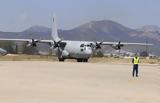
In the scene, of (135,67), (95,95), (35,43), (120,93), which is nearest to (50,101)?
(95,95)

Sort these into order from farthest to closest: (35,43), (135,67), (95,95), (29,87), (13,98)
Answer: (35,43)
(135,67)
(29,87)
(95,95)
(13,98)

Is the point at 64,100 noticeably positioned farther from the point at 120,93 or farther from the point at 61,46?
Answer: the point at 61,46

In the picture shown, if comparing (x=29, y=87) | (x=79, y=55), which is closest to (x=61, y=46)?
(x=79, y=55)

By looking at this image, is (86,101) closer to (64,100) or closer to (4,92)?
(64,100)

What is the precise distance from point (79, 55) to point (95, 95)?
51485 millimetres

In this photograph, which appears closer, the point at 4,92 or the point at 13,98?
the point at 13,98

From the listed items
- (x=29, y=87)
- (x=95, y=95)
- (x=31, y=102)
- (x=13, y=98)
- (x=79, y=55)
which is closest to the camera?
(x=31, y=102)

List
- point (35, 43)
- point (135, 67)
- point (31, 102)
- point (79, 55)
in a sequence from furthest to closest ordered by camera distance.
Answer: point (35, 43) → point (79, 55) → point (135, 67) → point (31, 102)

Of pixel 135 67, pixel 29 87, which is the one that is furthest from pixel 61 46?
pixel 29 87

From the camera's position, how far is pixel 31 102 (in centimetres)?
1627

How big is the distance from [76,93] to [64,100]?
9.21 feet

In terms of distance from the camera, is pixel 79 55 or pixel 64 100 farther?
pixel 79 55

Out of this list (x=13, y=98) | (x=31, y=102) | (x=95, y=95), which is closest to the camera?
(x=31, y=102)

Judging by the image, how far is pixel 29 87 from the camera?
2238 cm
